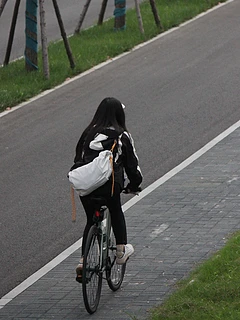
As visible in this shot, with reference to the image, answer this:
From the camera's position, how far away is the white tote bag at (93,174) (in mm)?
7742

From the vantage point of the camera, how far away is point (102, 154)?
7805mm

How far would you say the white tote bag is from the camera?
7.74m

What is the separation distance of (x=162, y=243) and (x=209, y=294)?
196 cm

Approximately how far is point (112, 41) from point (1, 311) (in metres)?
13.0

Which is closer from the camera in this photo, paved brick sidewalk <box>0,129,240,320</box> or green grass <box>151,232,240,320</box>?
green grass <box>151,232,240,320</box>

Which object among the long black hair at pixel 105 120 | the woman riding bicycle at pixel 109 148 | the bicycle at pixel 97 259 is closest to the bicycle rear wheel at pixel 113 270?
the bicycle at pixel 97 259

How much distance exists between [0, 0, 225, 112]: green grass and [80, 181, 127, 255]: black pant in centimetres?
828

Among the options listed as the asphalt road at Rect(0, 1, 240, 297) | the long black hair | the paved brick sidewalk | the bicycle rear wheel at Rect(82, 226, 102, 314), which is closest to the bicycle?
the bicycle rear wheel at Rect(82, 226, 102, 314)

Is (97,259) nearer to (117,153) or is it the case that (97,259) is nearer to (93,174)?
(93,174)

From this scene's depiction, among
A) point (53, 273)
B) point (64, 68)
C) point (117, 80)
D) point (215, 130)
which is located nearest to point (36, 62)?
point (64, 68)

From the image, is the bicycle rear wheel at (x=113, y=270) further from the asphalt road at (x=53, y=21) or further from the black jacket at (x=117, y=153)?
the asphalt road at (x=53, y=21)

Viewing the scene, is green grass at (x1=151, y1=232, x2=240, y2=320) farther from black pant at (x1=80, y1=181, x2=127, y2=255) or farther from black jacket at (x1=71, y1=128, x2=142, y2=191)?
black jacket at (x1=71, y1=128, x2=142, y2=191)

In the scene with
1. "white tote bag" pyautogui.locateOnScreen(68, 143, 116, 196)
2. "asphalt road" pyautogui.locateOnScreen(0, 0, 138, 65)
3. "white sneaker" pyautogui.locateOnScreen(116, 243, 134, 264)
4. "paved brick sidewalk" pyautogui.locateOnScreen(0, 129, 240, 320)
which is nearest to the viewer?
"white tote bag" pyautogui.locateOnScreen(68, 143, 116, 196)

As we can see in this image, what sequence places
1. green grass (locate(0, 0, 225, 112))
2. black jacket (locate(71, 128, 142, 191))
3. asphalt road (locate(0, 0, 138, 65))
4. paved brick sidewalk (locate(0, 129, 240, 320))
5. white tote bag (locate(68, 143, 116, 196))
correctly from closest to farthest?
white tote bag (locate(68, 143, 116, 196)) < black jacket (locate(71, 128, 142, 191)) < paved brick sidewalk (locate(0, 129, 240, 320)) < green grass (locate(0, 0, 225, 112)) < asphalt road (locate(0, 0, 138, 65))
